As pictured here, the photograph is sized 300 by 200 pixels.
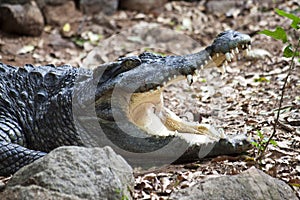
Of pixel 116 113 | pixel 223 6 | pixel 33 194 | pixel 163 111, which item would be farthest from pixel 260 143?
pixel 223 6

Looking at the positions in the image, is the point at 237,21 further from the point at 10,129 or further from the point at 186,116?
the point at 10,129

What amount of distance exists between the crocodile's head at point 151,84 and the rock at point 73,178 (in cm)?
74

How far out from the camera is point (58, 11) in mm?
8891

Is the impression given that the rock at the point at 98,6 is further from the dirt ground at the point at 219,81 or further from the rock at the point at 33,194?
the rock at the point at 33,194

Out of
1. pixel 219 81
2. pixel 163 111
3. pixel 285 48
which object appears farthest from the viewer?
pixel 219 81

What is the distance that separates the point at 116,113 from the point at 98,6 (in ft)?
19.6

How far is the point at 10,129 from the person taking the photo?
3.95 m

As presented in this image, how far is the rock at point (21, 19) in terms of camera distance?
805 cm

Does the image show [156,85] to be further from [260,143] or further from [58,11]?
[58,11]

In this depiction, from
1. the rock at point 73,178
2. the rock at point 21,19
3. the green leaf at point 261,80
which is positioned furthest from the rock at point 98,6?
the rock at point 73,178

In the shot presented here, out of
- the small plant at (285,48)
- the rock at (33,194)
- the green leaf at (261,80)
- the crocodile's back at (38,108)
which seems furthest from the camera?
the green leaf at (261,80)

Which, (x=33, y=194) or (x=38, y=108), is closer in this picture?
(x=33, y=194)

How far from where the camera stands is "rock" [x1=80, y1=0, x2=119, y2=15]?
30.3 ft

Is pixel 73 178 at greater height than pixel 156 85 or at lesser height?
lesser
